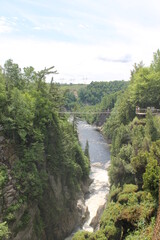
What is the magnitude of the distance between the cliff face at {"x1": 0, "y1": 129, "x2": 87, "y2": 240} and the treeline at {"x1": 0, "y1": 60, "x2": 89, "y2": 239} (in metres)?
0.08

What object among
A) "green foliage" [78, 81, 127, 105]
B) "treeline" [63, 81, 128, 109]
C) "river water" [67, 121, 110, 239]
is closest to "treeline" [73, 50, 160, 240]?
"river water" [67, 121, 110, 239]

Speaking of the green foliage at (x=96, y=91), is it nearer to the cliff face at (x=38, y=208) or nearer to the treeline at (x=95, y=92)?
the treeline at (x=95, y=92)

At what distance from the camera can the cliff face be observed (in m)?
20.3

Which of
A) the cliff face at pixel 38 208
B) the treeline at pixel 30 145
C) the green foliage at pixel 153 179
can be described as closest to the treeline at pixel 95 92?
the treeline at pixel 30 145

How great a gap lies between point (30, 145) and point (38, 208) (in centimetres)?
672

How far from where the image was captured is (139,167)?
21.5 m

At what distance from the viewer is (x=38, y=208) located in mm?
25062

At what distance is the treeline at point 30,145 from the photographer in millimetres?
21484

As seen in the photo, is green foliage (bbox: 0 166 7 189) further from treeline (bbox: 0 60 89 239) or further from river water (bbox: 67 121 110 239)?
river water (bbox: 67 121 110 239)

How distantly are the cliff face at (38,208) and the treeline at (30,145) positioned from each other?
0.08 m

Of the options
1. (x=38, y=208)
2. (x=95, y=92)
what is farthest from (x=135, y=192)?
(x=95, y=92)

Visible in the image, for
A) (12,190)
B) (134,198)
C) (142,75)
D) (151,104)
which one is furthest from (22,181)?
(142,75)

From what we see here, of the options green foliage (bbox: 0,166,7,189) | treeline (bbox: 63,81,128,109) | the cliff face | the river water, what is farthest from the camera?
treeline (bbox: 63,81,128,109)

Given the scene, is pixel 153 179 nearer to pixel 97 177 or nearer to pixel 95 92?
pixel 97 177
